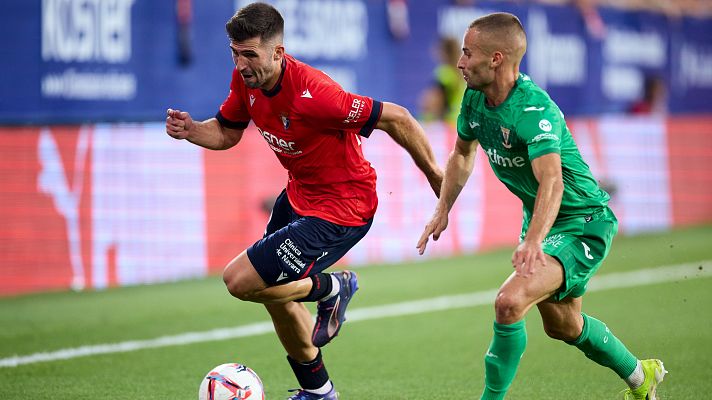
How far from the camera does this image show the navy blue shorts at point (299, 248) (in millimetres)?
6195

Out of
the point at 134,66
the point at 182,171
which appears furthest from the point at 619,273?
the point at 134,66

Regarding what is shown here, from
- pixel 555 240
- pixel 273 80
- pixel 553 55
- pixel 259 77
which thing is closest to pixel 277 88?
pixel 273 80

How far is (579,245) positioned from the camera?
19.2 ft

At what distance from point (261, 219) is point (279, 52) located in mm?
5977

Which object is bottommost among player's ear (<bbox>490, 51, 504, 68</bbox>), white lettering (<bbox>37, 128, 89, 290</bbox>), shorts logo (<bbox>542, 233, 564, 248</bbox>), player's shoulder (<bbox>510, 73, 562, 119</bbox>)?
white lettering (<bbox>37, 128, 89, 290</bbox>)

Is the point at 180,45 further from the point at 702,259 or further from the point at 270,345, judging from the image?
the point at 702,259

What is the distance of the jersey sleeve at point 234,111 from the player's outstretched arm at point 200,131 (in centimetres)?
4

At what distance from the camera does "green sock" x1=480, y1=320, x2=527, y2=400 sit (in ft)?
18.4

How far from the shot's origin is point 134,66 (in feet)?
38.6

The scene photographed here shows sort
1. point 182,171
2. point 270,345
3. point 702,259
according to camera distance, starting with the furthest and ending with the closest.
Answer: point 702,259, point 182,171, point 270,345

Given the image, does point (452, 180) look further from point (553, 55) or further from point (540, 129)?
point (553, 55)

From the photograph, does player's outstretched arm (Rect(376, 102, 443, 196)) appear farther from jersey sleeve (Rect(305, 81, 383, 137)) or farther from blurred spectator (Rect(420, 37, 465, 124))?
blurred spectator (Rect(420, 37, 465, 124))

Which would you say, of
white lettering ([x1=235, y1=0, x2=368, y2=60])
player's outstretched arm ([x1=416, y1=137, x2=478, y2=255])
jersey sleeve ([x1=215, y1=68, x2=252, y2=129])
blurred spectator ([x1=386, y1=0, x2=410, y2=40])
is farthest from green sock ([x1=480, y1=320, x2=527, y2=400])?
blurred spectator ([x1=386, y1=0, x2=410, y2=40])

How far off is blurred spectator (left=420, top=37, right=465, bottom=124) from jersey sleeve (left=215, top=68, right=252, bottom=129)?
7.49m
